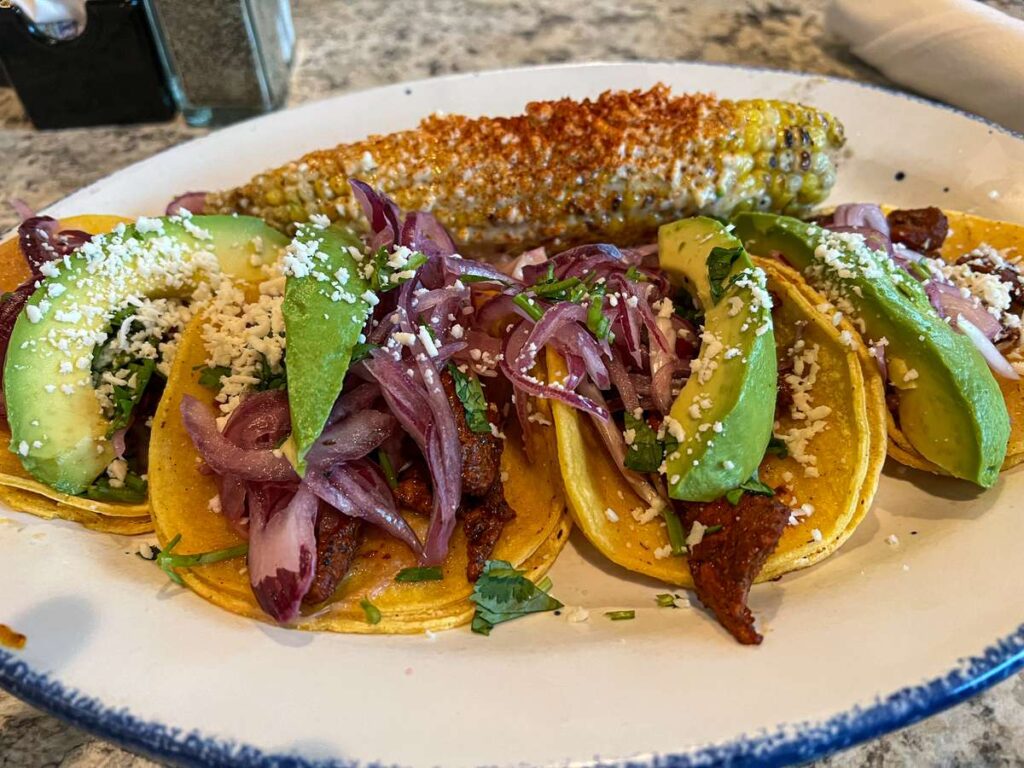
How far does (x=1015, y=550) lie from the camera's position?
5.91 feet

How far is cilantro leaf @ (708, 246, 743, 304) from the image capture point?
2055 mm

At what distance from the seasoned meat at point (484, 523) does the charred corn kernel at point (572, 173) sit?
1.01 meters

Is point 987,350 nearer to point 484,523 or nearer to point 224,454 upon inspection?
point 484,523

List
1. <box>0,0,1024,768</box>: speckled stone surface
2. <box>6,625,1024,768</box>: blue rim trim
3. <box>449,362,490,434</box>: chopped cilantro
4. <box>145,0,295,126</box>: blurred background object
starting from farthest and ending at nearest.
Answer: <box>0,0,1024,768</box>: speckled stone surface → <box>145,0,295,126</box>: blurred background object → <box>449,362,490,434</box>: chopped cilantro → <box>6,625,1024,768</box>: blue rim trim

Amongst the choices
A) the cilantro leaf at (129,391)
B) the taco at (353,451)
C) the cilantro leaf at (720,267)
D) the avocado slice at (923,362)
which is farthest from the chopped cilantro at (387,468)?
the avocado slice at (923,362)

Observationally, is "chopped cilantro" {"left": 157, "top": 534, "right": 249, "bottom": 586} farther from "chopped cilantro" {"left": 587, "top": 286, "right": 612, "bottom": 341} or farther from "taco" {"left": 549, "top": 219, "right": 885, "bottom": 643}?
"chopped cilantro" {"left": 587, "top": 286, "right": 612, "bottom": 341}

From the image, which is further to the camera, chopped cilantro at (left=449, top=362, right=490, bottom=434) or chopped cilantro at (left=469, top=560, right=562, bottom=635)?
chopped cilantro at (left=449, top=362, right=490, bottom=434)

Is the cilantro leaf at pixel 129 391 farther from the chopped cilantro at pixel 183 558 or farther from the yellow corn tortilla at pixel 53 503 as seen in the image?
the chopped cilantro at pixel 183 558

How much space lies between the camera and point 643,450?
1.99 m

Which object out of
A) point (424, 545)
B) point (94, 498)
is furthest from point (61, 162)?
point (424, 545)

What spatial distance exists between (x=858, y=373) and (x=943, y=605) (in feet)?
2.03

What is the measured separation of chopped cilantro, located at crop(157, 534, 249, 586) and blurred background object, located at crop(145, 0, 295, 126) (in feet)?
8.82

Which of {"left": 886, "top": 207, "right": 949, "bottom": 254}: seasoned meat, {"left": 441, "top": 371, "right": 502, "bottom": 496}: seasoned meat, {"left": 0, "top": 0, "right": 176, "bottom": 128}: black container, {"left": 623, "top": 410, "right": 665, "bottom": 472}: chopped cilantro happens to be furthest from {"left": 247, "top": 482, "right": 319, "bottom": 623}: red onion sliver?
{"left": 0, "top": 0, "right": 176, "bottom": 128}: black container

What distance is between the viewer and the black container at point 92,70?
351cm
